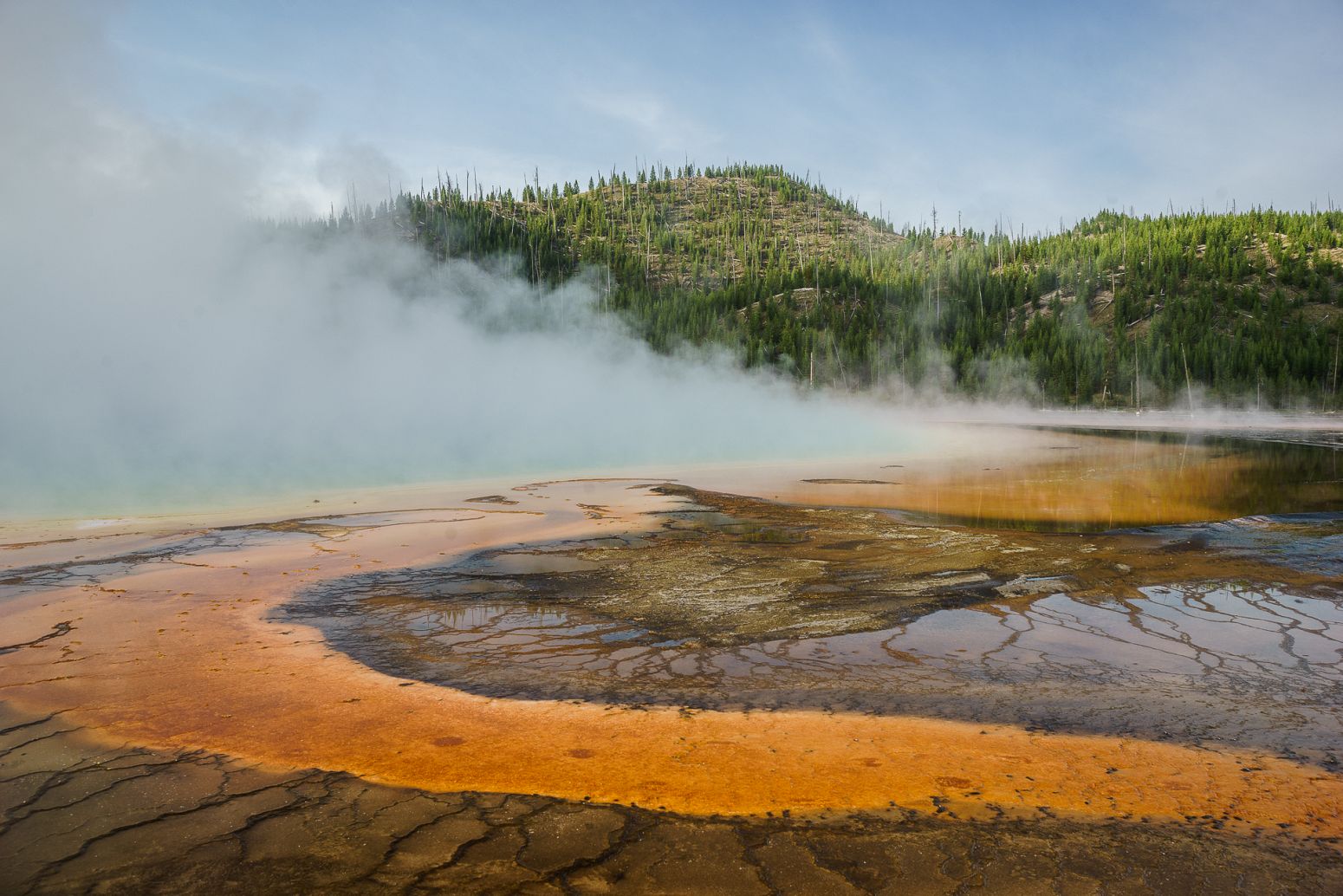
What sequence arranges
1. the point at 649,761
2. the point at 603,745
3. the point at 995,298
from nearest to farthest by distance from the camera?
1. the point at 649,761
2. the point at 603,745
3. the point at 995,298

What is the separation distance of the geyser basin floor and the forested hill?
68351 mm

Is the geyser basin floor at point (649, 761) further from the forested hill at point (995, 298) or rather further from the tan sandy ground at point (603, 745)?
the forested hill at point (995, 298)

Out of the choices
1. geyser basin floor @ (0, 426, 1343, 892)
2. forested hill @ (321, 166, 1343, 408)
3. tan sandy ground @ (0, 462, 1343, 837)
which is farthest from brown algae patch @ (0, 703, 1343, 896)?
forested hill @ (321, 166, 1343, 408)

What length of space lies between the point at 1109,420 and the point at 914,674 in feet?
205

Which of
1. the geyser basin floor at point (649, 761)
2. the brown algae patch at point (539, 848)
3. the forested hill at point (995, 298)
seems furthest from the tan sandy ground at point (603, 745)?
the forested hill at point (995, 298)

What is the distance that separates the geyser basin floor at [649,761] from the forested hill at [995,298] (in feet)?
224

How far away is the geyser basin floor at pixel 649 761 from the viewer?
362cm

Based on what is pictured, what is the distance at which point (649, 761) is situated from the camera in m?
4.61

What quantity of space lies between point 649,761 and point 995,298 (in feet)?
296

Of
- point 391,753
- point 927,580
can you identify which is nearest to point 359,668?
point 391,753

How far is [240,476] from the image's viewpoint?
68.8ft

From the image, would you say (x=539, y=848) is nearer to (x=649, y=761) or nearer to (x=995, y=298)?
(x=649, y=761)

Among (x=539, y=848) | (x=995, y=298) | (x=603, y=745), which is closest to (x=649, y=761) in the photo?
(x=603, y=745)

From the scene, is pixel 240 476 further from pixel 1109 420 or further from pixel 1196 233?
pixel 1196 233
